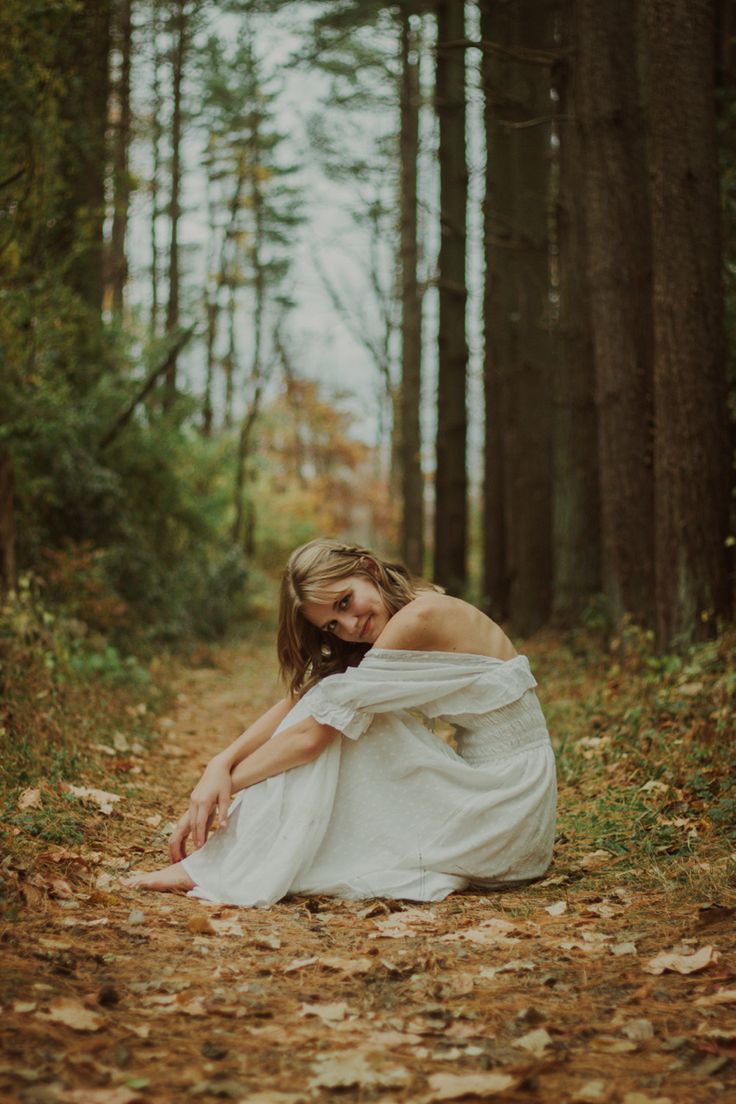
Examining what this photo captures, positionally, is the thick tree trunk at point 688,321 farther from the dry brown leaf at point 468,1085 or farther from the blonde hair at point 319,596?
the dry brown leaf at point 468,1085

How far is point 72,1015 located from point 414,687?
5.81 ft

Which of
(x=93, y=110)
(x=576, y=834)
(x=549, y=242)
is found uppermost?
(x=93, y=110)

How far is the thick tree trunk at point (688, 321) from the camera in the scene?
673cm

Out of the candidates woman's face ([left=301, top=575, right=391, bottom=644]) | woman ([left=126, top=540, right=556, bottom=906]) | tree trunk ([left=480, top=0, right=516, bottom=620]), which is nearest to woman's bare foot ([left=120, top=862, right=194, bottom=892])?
woman ([left=126, top=540, right=556, bottom=906])

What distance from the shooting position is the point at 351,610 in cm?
418

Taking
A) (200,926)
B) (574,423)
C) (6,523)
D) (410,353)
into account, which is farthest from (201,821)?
(410,353)

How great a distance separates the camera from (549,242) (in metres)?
11.9

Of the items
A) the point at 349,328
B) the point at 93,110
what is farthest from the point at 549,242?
the point at 349,328

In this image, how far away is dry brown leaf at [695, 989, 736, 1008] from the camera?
8.95ft

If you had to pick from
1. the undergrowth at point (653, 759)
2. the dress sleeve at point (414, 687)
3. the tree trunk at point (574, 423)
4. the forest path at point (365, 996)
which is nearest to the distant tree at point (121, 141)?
the tree trunk at point (574, 423)

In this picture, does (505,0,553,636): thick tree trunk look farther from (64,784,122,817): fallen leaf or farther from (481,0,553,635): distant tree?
(64,784,122,817): fallen leaf

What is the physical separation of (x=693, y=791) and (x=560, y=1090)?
2769 mm

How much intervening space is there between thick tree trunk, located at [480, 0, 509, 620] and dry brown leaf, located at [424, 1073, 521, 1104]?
9.49m

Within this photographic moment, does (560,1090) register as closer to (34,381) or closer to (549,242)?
(34,381)
